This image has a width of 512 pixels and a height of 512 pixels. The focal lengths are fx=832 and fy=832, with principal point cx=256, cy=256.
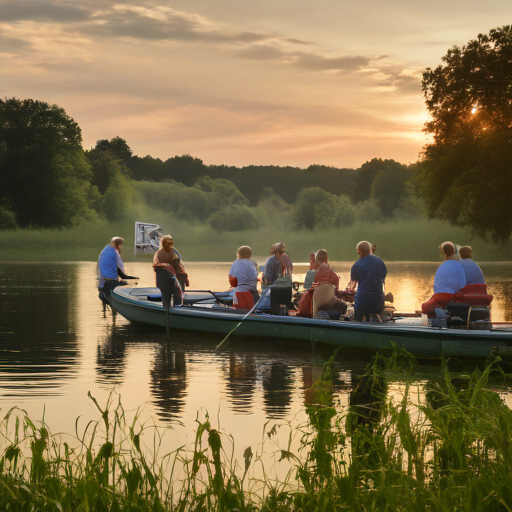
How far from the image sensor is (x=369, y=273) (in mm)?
11664

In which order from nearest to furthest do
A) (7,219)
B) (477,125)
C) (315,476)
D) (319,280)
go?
1. (315,476)
2. (319,280)
3. (477,125)
4. (7,219)

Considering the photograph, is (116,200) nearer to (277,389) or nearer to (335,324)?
(335,324)

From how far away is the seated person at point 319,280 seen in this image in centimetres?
1245

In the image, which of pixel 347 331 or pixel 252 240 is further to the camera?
pixel 252 240

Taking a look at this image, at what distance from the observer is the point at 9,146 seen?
204 feet

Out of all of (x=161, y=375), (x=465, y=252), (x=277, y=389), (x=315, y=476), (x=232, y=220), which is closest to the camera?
(x=315, y=476)

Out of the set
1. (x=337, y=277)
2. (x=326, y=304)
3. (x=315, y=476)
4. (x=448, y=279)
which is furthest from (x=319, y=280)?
(x=315, y=476)

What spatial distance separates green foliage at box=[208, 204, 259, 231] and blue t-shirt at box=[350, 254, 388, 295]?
99.1 metres

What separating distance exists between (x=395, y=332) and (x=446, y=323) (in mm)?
701

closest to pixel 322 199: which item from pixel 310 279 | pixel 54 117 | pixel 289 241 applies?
pixel 289 241

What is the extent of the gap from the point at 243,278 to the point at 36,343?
3677mm

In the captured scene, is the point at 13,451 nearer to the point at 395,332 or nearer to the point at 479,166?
the point at 395,332

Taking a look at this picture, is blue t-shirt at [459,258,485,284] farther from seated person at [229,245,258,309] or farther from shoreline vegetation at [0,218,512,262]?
shoreline vegetation at [0,218,512,262]

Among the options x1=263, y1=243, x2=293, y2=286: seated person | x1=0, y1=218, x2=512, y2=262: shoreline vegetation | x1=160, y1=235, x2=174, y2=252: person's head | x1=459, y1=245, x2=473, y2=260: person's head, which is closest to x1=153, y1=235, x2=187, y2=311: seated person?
x1=160, y1=235, x2=174, y2=252: person's head
